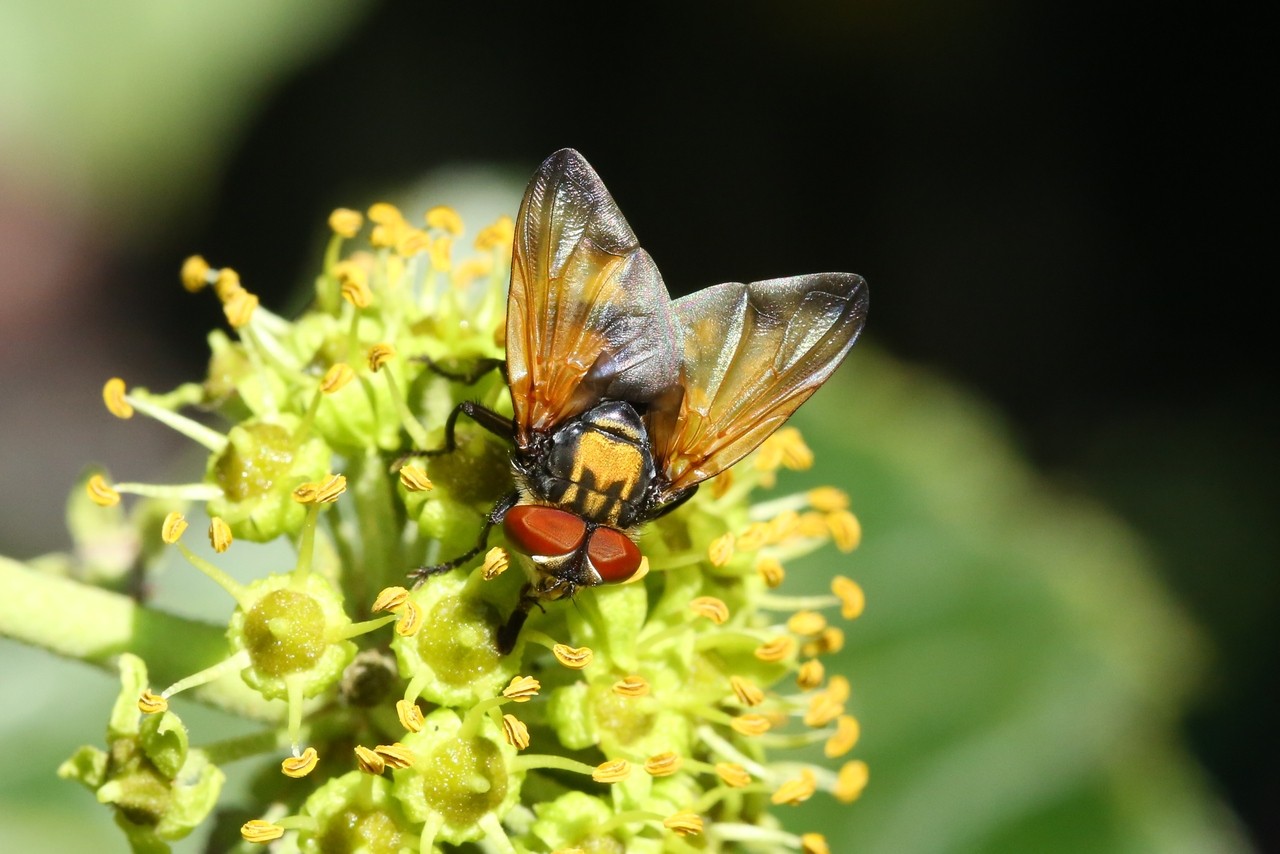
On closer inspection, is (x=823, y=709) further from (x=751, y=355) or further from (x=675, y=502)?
(x=751, y=355)

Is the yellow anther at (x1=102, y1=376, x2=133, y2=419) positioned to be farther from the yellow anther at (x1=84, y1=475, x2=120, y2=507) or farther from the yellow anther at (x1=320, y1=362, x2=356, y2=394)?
the yellow anther at (x1=320, y1=362, x2=356, y2=394)

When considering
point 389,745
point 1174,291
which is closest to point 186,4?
point 389,745

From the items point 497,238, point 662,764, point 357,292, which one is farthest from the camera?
point 497,238

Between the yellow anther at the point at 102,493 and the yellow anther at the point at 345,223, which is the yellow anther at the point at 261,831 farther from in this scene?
the yellow anther at the point at 345,223

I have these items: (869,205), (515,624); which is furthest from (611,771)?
(869,205)

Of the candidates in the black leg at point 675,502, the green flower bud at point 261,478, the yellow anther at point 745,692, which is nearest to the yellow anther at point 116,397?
the green flower bud at point 261,478

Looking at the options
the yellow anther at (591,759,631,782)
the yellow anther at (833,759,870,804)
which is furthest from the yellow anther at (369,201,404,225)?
the yellow anther at (833,759,870,804)
